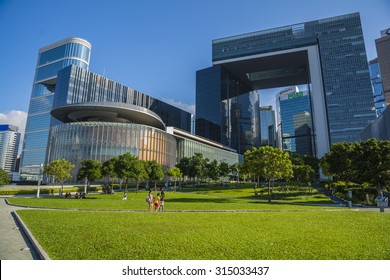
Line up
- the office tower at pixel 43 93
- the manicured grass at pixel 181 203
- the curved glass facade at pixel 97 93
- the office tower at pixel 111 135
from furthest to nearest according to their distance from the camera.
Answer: the office tower at pixel 43 93 → the curved glass facade at pixel 97 93 → the office tower at pixel 111 135 → the manicured grass at pixel 181 203

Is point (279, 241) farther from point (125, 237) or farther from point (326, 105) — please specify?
point (326, 105)

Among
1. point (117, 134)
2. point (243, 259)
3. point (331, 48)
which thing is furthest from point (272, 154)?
point (331, 48)

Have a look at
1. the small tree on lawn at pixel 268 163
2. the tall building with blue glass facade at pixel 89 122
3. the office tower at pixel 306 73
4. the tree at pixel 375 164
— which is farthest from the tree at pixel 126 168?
the office tower at pixel 306 73

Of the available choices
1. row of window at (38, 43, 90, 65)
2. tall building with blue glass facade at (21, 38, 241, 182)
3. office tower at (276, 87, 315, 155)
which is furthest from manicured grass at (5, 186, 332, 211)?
office tower at (276, 87, 315, 155)

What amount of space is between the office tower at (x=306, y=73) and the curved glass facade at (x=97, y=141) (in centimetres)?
8347

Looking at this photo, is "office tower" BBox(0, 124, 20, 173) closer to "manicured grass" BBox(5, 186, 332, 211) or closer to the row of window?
the row of window

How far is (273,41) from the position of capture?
140 meters

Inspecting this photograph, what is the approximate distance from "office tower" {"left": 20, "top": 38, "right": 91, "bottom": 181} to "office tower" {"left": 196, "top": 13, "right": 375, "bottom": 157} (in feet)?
275

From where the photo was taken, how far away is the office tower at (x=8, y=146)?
564 ft

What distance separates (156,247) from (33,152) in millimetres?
161496

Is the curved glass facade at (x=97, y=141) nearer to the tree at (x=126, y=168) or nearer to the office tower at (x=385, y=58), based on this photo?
the tree at (x=126, y=168)

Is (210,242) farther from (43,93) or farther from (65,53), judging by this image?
(43,93)

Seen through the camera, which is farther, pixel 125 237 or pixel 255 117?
pixel 255 117

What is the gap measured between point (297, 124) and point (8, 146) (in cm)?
22565
